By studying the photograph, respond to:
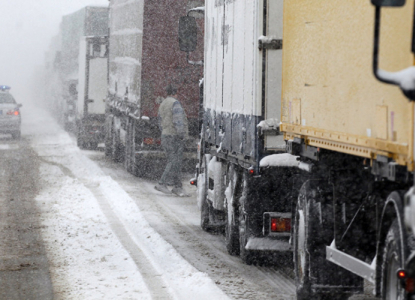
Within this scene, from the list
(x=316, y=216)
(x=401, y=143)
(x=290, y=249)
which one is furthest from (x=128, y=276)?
(x=401, y=143)

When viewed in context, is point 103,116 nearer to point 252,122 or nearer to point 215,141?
point 215,141

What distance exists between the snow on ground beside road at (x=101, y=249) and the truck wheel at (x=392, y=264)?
8.02 feet

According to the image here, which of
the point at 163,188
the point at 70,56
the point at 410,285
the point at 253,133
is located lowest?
the point at 163,188

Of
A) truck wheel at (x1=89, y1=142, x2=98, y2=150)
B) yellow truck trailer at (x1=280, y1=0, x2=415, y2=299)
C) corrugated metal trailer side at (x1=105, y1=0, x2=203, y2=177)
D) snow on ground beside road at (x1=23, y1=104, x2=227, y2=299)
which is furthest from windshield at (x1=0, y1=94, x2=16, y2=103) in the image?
yellow truck trailer at (x1=280, y1=0, x2=415, y2=299)

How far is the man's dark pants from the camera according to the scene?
15938mm

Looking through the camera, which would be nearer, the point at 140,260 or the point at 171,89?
the point at 140,260

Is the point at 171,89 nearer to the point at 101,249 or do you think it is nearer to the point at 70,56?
the point at 101,249

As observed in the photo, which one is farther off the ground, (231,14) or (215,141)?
(231,14)

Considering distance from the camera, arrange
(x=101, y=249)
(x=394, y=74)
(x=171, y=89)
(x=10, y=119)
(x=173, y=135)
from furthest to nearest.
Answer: (x=10, y=119) → (x=173, y=135) → (x=171, y=89) → (x=101, y=249) → (x=394, y=74)

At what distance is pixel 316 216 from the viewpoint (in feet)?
21.9

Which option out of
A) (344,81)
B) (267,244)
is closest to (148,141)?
(267,244)

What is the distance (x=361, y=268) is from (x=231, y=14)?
177 inches

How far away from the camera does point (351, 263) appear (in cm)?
595

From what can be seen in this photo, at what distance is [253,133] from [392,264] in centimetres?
356
